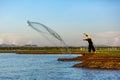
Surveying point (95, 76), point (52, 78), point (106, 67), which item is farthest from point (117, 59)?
point (52, 78)

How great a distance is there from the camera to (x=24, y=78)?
37.1 meters

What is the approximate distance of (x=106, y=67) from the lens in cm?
4675

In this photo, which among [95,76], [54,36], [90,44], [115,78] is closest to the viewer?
[115,78]

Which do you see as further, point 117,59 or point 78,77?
point 117,59

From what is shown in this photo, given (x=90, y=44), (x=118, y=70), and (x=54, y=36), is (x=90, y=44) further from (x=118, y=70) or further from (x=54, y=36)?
(x=118, y=70)

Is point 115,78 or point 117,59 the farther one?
point 117,59

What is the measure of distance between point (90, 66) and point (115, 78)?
12298mm

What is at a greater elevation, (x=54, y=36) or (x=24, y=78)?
(x=54, y=36)

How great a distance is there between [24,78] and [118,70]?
1205 centimetres

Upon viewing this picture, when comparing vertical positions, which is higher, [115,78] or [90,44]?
[90,44]

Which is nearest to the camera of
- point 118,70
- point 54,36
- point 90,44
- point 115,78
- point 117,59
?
point 115,78

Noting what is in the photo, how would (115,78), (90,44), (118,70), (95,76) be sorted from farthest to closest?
(90,44) → (118,70) → (95,76) → (115,78)

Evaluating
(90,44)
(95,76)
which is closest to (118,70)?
(95,76)

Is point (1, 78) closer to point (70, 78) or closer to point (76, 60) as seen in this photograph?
point (70, 78)
